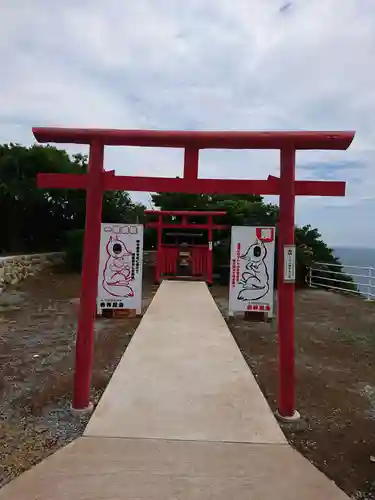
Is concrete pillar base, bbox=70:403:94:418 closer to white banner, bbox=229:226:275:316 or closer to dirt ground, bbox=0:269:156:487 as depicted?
dirt ground, bbox=0:269:156:487

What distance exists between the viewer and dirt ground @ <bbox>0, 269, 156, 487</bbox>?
9.66 ft

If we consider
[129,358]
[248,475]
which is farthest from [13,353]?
[248,475]

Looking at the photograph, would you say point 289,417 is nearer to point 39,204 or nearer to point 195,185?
point 195,185

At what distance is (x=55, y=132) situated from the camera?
11.6ft

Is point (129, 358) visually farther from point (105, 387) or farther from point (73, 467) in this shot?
point (73, 467)

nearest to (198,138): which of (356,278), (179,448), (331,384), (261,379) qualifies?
(179,448)

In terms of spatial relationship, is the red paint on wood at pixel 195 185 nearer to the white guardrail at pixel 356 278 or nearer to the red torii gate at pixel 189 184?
the red torii gate at pixel 189 184

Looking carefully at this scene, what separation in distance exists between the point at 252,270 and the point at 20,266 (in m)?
7.78

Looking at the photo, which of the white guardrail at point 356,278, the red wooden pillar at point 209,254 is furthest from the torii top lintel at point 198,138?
the red wooden pillar at point 209,254

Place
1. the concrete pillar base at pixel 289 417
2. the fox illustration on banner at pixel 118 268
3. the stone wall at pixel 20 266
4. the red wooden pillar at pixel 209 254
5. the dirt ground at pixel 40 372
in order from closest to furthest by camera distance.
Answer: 1. the dirt ground at pixel 40 372
2. the concrete pillar base at pixel 289 417
3. the fox illustration on banner at pixel 118 268
4. the stone wall at pixel 20 266
5. the red wooden pillar at pixel 209 254

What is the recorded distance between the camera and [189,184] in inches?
142

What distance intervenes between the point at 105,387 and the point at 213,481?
182cm

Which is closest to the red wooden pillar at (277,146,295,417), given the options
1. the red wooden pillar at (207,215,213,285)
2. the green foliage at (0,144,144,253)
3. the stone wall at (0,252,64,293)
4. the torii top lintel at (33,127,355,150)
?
the torii top lintel at (33,127,355,150)

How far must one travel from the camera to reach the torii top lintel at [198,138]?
3.44 meters
